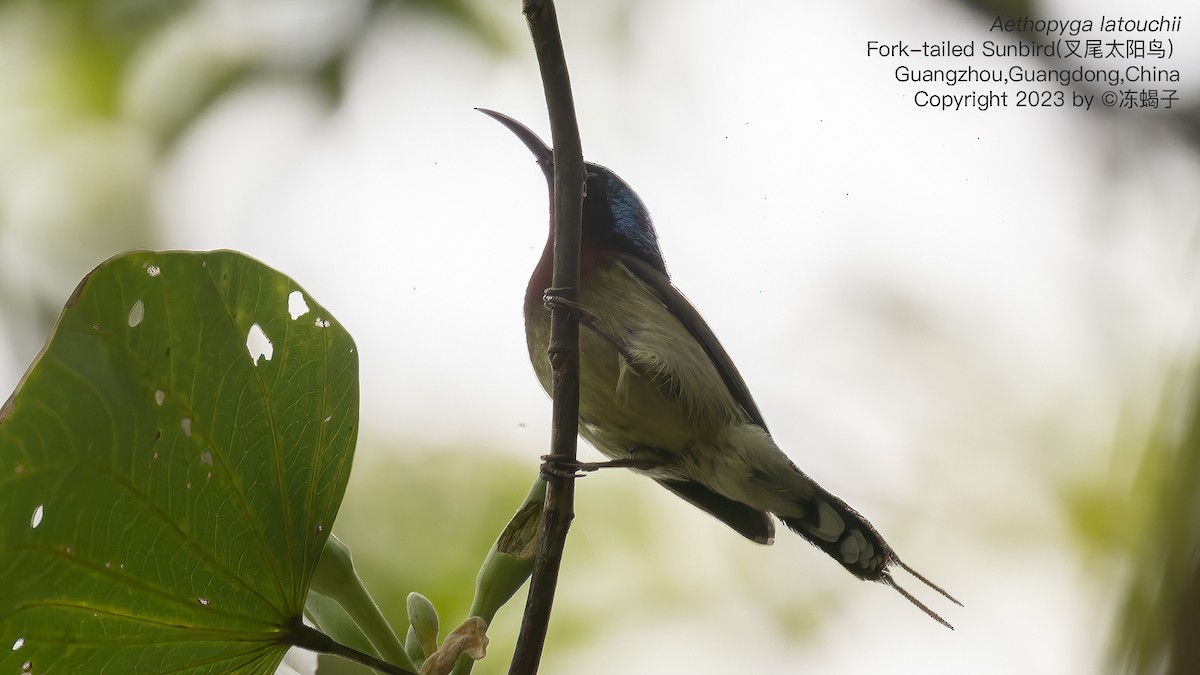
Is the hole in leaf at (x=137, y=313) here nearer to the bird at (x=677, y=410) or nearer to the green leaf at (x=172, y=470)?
the green leaf at (x=172, y=470)

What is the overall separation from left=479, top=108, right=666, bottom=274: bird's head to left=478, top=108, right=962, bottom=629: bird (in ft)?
0.29

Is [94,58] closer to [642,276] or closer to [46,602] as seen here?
[642,276]

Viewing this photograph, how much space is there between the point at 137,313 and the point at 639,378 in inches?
48.1

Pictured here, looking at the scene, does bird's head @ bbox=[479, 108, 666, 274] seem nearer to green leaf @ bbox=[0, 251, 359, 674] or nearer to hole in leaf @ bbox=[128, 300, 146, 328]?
green leaf @ bbox=[0, 251, 359, 674]

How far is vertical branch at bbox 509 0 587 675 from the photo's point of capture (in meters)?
1.14

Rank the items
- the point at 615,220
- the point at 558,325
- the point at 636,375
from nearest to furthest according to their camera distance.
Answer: the point at 558,325 < the point at 636,375 < the point at 615,220

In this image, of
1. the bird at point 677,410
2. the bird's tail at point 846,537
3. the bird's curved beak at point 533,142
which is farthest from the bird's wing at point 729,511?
the bird's curved beak at point 533,142

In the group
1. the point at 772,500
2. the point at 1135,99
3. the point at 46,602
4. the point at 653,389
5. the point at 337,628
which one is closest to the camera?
the point at 46,602

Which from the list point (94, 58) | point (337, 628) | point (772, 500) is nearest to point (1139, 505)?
point (772, 500)

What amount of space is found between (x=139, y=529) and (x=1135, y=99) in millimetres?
2166

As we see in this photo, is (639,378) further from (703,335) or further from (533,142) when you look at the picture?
(533,142)

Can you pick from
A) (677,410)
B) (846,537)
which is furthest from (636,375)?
(846,537)

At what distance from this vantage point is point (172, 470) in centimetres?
113

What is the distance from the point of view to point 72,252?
3324 millimetres
